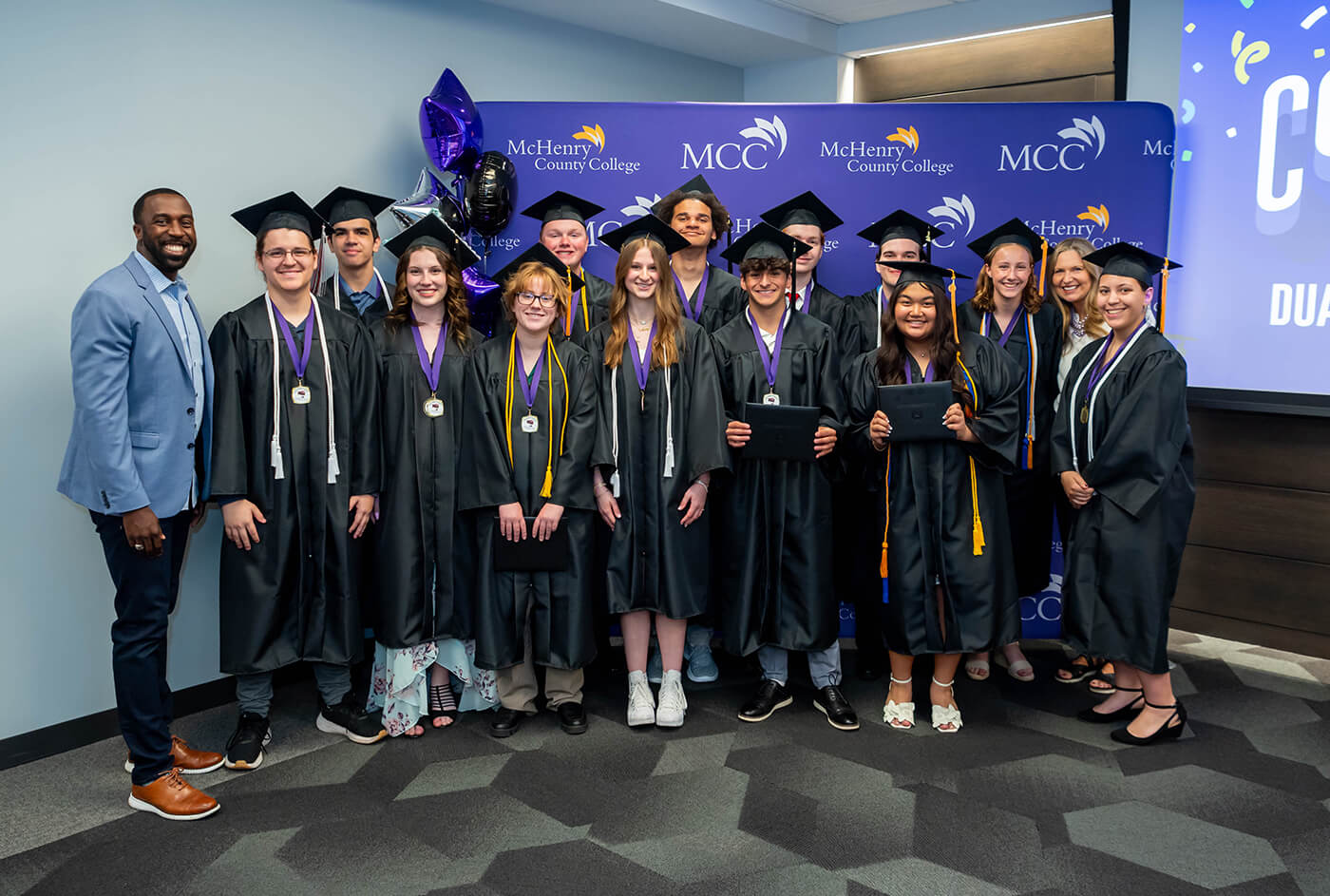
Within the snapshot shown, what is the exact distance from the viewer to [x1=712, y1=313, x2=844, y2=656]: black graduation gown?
3570mm

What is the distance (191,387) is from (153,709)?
0.99 meters

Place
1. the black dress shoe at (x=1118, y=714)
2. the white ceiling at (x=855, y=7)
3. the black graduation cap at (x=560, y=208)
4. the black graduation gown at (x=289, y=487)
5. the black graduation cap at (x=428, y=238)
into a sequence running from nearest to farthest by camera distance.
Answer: the black graduation gown at (x=289, y=487) < the black graduation cap at (x=428, y=238) < the black dress shoe at (x=1118, y=714) < the black graduation cap at (x=560, y=208) < the white ceiling at (x=855, y=7)

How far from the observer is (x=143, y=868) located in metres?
2.63

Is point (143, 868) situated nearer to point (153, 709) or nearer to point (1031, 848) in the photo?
point (153, 709)

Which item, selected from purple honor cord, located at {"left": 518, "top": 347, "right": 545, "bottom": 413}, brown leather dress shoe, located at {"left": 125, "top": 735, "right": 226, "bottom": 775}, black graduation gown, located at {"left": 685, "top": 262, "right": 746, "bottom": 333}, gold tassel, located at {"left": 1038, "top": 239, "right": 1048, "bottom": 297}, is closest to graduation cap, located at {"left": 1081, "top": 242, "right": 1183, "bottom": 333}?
gold tassel, located at {"left": 1038, "top": 239, "right": 1048, "bottom": 297}

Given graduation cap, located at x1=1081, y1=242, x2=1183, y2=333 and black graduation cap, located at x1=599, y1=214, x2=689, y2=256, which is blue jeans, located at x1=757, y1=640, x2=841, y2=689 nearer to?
black graduation cap, located at x1=599, y1=214, x2=689, y2=256

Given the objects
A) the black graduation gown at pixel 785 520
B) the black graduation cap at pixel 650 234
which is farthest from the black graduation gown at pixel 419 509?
the black graduation gown at pixel 785 520

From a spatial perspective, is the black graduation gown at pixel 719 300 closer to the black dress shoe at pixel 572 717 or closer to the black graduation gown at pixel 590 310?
the black graduation gown at pixel 590 310

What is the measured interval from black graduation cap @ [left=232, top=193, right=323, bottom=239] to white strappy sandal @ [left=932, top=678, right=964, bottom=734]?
9.29 feet

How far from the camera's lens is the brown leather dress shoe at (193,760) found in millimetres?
3225

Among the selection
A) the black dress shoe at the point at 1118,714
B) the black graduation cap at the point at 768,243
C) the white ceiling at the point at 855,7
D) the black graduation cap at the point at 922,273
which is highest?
the white ceiling at the point at 855,7

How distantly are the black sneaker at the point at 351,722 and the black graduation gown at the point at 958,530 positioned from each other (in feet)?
6.33

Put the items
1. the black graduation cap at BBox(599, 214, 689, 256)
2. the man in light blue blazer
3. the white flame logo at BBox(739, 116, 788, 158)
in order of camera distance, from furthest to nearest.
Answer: the white flame logo at BBox(739, 116, 788, 158) → the black graduation cap at BBox(599, 214, 689, 256) → the man in light blue blazer

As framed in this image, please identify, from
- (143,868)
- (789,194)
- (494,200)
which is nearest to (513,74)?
(494,200)
